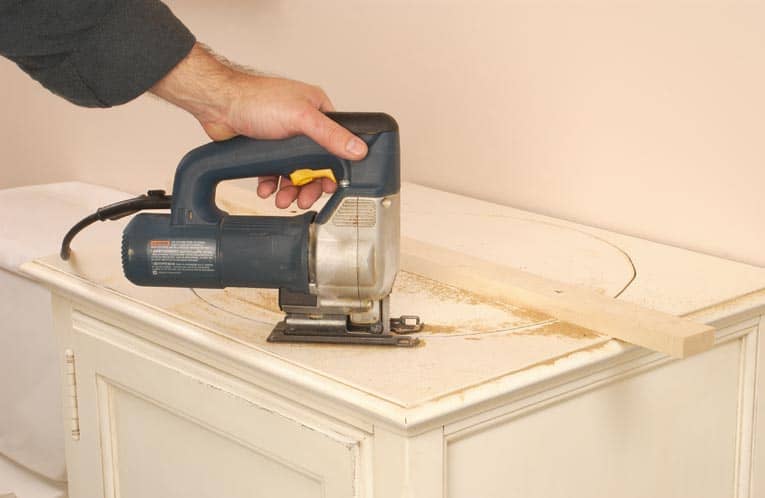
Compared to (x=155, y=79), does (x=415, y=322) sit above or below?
below

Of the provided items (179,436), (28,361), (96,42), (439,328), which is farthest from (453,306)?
(28,361)

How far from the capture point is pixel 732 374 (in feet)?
3.70

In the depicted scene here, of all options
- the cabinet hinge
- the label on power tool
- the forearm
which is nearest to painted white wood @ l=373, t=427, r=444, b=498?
the label on power tool

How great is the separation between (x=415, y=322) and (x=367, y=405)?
18 centimetres

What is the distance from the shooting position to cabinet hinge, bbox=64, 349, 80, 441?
124cm

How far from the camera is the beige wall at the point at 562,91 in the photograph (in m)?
1.23

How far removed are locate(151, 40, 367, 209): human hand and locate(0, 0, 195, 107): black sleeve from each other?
2 centimetres

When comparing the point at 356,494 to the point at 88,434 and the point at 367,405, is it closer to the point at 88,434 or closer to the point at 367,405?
the point at 367,405

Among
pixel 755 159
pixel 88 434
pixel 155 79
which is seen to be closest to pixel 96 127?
pixel 88 434

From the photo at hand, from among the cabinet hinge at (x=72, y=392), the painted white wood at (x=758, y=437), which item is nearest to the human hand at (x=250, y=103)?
the cabinet hinge at (x=72, y=392)

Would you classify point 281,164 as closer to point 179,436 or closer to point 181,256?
point 181,256

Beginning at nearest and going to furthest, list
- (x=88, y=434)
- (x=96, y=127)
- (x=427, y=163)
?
1. (x=88, y=434)
2. (x=427, y=163)
3. (x=96, y=127)

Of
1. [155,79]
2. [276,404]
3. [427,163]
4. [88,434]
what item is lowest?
[88,434]

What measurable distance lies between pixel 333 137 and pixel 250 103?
0.09 meters
